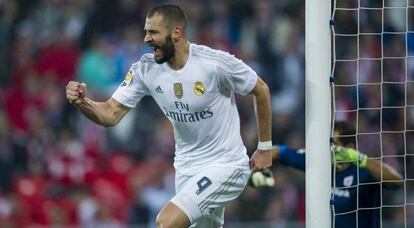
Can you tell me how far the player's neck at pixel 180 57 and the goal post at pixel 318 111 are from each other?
71 cm

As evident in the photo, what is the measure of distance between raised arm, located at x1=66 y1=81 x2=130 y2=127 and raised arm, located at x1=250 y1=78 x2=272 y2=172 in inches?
32.0

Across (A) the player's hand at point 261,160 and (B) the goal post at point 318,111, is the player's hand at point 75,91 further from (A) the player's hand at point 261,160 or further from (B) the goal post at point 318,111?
(B) the goal post at point 318,111

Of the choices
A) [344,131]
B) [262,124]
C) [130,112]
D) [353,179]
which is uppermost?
[262,124]

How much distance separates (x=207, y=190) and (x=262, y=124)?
50 centimetres

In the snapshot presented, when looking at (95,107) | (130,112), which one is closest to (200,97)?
(95,107)

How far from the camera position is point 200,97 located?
670 centimetres

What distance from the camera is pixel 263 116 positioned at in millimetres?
6754

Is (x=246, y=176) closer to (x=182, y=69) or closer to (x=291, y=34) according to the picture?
(x=182, y=69)

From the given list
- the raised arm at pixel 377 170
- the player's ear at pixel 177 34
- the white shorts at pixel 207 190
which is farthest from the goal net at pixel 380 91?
the player's ear at pixel 177 34

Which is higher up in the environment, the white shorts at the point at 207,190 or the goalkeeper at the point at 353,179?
the white shorts at the point at 207,190

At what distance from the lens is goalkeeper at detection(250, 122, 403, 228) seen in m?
7.83

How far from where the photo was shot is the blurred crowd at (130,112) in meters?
11.6

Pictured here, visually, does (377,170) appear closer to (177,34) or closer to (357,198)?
(357,198)

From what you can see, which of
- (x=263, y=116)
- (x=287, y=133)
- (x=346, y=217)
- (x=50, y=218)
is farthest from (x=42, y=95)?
(x=263, y=116)
